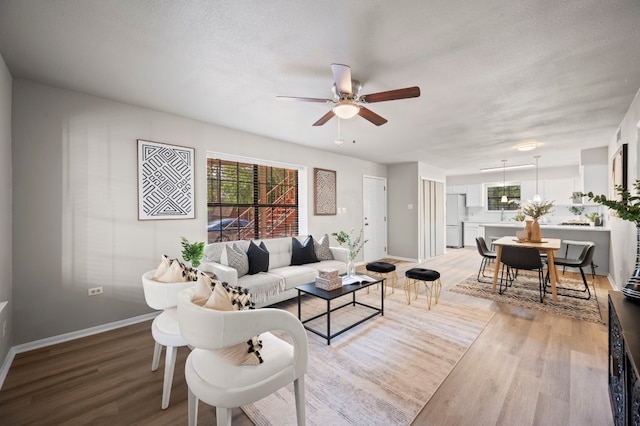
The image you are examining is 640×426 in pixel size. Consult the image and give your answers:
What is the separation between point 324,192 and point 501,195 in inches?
267

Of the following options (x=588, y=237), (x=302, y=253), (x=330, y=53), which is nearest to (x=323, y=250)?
Answer: (x=302, y=253)

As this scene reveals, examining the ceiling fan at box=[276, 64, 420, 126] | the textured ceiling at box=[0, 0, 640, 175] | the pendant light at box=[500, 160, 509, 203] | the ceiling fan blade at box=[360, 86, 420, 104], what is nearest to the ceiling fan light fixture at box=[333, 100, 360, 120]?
the ceiling fan at box=[276, 64, 420, 126]

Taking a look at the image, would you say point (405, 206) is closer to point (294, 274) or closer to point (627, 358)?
point (294, 274)

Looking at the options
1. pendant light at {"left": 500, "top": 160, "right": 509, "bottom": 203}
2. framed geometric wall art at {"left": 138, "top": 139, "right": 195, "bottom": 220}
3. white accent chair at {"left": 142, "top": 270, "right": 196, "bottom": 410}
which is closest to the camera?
white accent chair at {"left": 142, "top": 270, "right": 196, "bottom": 410}

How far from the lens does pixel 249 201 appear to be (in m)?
4.58

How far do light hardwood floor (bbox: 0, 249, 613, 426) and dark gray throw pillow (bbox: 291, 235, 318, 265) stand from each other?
1992 mm

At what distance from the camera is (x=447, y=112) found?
3.29 m

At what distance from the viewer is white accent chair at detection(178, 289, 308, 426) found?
1205 millimetres

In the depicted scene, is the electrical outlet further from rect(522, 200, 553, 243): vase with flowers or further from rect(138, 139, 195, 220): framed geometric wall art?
rect(522, 200, 553, 243): vase with flowers

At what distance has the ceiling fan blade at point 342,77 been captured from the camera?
74.3 inches

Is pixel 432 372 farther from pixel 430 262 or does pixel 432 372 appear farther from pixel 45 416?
pixel 430 262

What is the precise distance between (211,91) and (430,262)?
5894 millimetres

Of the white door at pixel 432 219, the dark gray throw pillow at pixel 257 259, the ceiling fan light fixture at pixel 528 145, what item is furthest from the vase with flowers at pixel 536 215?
the dark gray throw pillow at pixel 257 259

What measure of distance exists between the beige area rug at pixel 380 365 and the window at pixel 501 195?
6.67 metres
